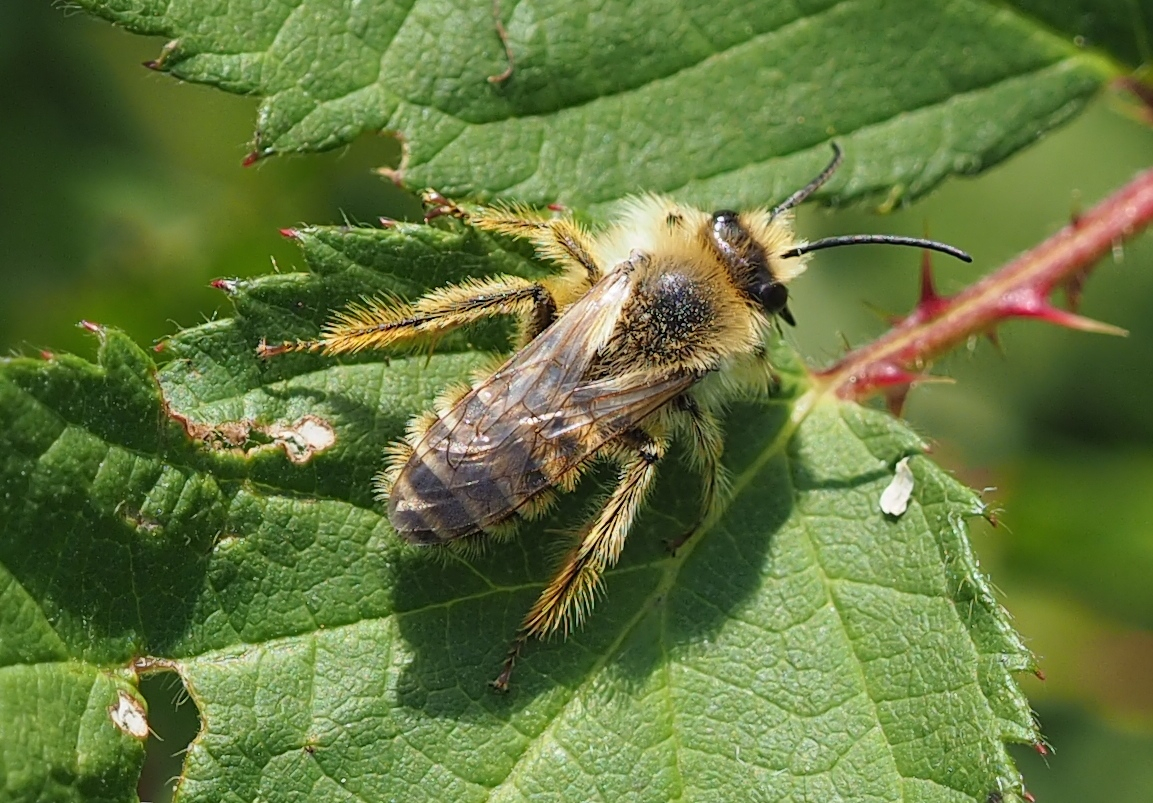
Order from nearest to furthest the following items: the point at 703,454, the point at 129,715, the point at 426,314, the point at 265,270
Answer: the point at 129,715
the point at 426,314
the point at 703,454
the point at 265,270

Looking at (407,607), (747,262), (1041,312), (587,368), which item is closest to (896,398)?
(1041,312)

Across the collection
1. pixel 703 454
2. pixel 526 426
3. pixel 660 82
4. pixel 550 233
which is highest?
pixel 660 82

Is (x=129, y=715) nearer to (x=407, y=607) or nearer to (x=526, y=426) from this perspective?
(x=407, y=607)

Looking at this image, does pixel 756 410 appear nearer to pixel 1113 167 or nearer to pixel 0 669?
pixel 0 669

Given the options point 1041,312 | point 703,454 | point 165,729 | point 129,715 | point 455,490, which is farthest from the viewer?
point 165,729

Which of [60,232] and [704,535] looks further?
[60,232]

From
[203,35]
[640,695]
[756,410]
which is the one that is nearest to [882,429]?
[756,410]

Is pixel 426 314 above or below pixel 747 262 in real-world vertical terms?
below
